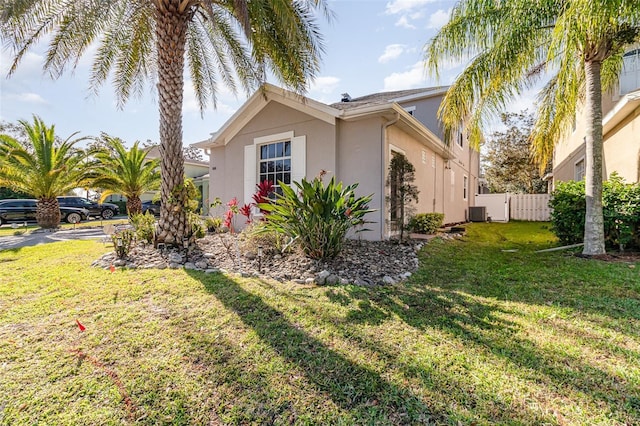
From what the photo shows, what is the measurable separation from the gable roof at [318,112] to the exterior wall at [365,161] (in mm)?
327

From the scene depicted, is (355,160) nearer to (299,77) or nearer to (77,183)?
(299,77)

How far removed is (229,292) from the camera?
169 inches

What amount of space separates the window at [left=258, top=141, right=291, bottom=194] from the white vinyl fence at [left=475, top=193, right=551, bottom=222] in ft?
52.2

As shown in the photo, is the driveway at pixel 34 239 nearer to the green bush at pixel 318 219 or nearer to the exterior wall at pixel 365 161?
the green bush at pixel 318 219

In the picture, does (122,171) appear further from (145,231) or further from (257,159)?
(145,231)

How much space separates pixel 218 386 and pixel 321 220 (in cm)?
338

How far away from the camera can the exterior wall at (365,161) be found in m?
8.03

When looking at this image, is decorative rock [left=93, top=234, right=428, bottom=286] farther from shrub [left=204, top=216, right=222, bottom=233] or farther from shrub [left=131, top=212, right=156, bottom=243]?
shrub [left=204, top=216, right=222, bottom=233]

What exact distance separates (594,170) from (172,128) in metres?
9.07

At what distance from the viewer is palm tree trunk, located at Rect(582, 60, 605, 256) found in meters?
6.39

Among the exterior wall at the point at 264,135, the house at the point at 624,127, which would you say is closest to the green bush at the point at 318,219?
the exterior wall at the point at 264,135

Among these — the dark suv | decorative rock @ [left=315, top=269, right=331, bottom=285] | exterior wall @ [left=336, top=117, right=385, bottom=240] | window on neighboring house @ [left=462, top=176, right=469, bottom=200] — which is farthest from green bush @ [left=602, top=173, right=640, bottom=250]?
the dark suv

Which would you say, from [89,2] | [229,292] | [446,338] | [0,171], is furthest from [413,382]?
[0,171]

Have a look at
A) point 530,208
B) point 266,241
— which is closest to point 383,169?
point 266,241
